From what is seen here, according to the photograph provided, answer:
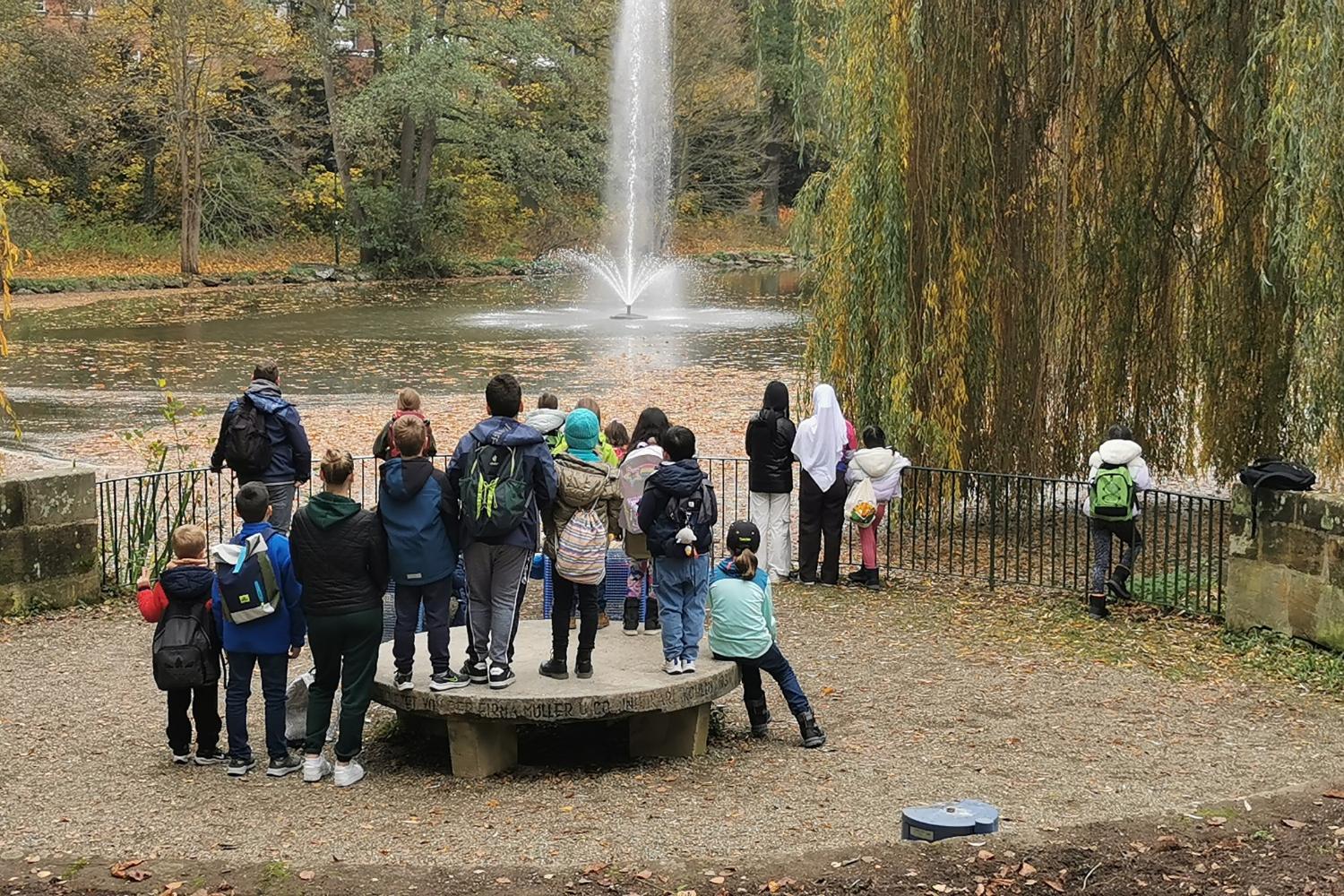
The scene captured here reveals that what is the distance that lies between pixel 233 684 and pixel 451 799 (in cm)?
134

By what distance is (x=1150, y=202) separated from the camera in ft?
44.9

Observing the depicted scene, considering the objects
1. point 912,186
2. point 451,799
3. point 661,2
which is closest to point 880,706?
point 451,799

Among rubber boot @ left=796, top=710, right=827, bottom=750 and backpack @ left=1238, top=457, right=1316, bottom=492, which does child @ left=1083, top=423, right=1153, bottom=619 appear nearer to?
backpack @ left=1238, top=457, right=1316, bottom=492

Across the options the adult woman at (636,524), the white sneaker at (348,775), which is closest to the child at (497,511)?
the white sneaker at (348,775)

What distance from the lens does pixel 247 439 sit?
11195 millimetres

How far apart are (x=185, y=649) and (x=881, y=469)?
6.29 metres

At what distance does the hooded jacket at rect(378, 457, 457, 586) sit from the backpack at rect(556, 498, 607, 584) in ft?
2.17

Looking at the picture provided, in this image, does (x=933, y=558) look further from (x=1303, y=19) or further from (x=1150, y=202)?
(x=1303, y=19)

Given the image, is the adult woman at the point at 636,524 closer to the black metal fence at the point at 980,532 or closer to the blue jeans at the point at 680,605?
the blue jeans at the point at 680,605

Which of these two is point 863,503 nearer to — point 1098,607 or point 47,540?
point 1098,607

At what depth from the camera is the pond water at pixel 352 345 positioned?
25.8 metres

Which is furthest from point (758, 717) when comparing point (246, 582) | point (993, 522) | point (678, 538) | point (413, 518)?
point (993, 522)

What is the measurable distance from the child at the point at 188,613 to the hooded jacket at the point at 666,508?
2.34 meters

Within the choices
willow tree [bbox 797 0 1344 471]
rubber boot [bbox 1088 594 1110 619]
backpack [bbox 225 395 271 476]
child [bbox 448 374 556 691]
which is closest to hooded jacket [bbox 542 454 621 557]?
child [bbox 448 374 556 691]
